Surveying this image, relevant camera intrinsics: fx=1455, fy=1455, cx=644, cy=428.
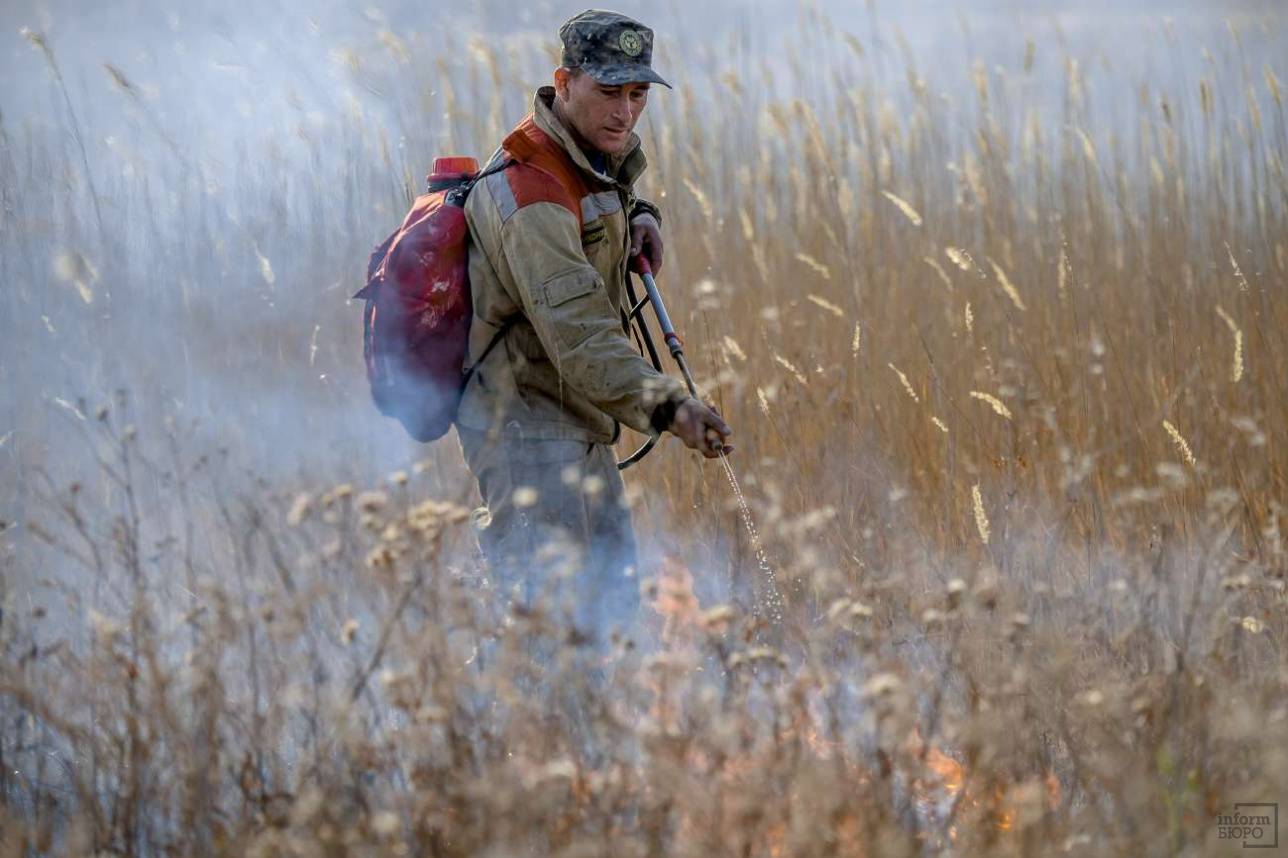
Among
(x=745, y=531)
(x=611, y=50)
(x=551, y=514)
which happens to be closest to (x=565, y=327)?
(x=551, y=514)

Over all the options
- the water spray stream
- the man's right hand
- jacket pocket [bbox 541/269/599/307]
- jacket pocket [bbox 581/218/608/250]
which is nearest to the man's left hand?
the water spray stream

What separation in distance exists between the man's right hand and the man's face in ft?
2.03

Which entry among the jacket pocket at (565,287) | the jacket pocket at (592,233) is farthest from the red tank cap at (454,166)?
the jacket pocket at (565,287)

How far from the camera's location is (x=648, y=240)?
3.30 m

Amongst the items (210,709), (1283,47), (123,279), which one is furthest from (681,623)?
(1283,47)

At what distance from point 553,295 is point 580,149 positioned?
1.28 ft

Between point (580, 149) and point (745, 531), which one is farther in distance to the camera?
point (745, 531)

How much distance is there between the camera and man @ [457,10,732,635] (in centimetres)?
270

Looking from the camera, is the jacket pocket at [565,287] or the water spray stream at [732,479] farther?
the water spray stream at [732,479]

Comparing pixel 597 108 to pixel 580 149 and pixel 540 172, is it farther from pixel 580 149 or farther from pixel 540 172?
pixel 540 172

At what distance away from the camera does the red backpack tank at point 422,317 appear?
282 centimetres

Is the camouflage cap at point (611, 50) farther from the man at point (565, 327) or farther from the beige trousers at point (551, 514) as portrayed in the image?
the beige trousers at point (551, 514)

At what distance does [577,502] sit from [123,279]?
3.04 m

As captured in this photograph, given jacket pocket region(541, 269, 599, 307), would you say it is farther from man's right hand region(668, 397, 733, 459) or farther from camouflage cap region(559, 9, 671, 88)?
camouflage cap region(559, 9, 671, 88)
